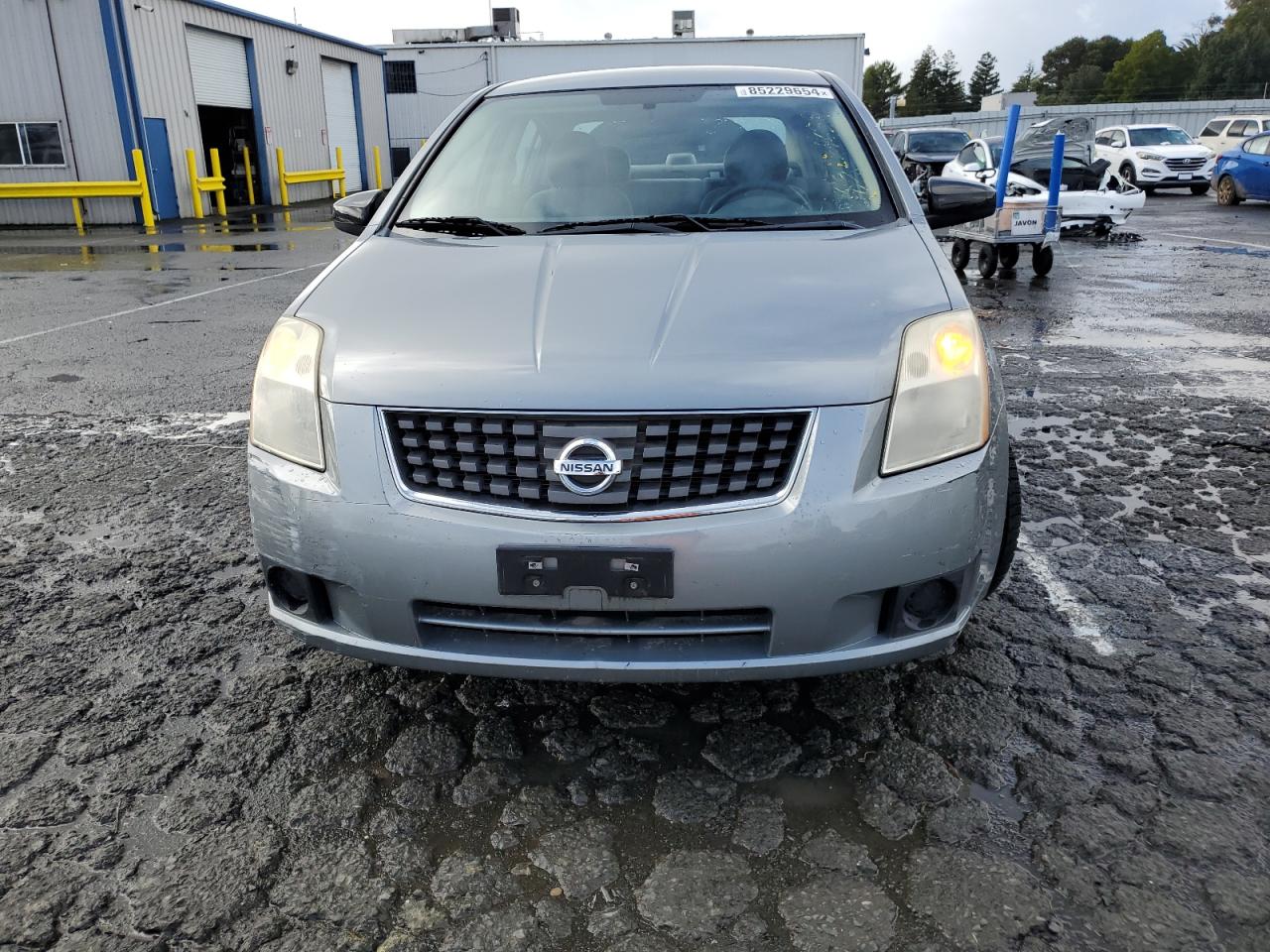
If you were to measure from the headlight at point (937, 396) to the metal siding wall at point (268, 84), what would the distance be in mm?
22054

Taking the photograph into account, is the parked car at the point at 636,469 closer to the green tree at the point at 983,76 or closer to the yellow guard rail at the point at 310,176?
the yellow guard rail at the point at 310,176

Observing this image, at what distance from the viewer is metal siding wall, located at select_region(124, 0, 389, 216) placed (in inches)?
799

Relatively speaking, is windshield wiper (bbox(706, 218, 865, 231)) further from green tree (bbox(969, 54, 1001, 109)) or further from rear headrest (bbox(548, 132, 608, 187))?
green tree (bbox(969, 54, 1001, 109))

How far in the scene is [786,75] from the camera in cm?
375

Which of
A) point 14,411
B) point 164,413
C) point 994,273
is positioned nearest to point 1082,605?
point 164,413

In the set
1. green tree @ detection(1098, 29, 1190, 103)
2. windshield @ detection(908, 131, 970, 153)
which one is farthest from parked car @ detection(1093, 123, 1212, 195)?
green tree @ detection(1098, 29, 1190, 103)

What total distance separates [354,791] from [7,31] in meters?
22.9

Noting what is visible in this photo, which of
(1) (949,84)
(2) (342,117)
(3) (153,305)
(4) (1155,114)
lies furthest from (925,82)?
(3) (153,305)

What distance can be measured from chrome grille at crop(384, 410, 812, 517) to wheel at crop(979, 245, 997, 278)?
9619 millimetres

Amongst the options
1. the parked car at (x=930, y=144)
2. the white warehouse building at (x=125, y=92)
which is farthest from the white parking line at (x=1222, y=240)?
the white warehouse building at (x=125, y=92)

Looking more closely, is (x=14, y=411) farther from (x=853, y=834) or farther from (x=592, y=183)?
(x=853, y=834)

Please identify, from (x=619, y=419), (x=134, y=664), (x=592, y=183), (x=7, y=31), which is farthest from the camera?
(x=7, y=31)

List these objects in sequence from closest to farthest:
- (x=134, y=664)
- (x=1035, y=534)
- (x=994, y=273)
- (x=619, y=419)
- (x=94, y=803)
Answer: (x=619, y=419), (x=94, y=803), (x=134, y=664), (x=1035, y=534), (x=994, y=273)

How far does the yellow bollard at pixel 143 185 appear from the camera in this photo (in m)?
19.0
